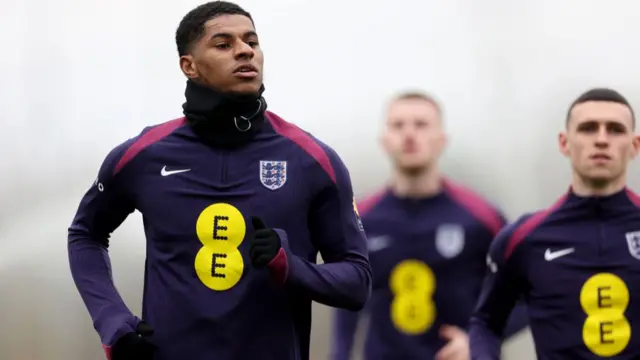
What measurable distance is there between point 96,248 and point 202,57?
51 cm

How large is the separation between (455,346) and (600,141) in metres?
0.85

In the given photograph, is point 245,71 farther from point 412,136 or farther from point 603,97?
point 412,136

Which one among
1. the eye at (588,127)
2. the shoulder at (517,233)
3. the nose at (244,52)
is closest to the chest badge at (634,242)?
the shoulder at (517,233)

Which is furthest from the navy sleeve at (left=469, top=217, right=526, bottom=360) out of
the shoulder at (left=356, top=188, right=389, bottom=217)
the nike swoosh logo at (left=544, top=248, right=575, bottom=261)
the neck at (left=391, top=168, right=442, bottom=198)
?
the shoulder at (left=356, top=188, right=389, bottom=217)

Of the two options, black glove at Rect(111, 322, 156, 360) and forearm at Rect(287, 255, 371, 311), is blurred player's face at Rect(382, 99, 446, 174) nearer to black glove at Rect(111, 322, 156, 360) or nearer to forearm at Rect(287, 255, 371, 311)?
forearm at Rect(287, 255, 371, 311)

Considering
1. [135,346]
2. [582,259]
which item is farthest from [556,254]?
[135,346]

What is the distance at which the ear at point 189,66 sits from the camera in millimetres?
2822

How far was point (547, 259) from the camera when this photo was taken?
12.6 ft

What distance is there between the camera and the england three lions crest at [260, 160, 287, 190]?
107 inches

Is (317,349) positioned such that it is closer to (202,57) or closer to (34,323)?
(34,323)

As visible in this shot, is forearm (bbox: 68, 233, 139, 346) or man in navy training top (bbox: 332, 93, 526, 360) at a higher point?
forearm (bbox: 68, 233, 139, 346)

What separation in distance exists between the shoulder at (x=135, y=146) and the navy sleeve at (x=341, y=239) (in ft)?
1.22

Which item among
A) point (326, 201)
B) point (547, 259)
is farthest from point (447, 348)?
point (326, 201)

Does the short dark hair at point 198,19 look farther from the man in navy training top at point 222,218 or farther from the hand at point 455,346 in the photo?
the hand at point 455,346
